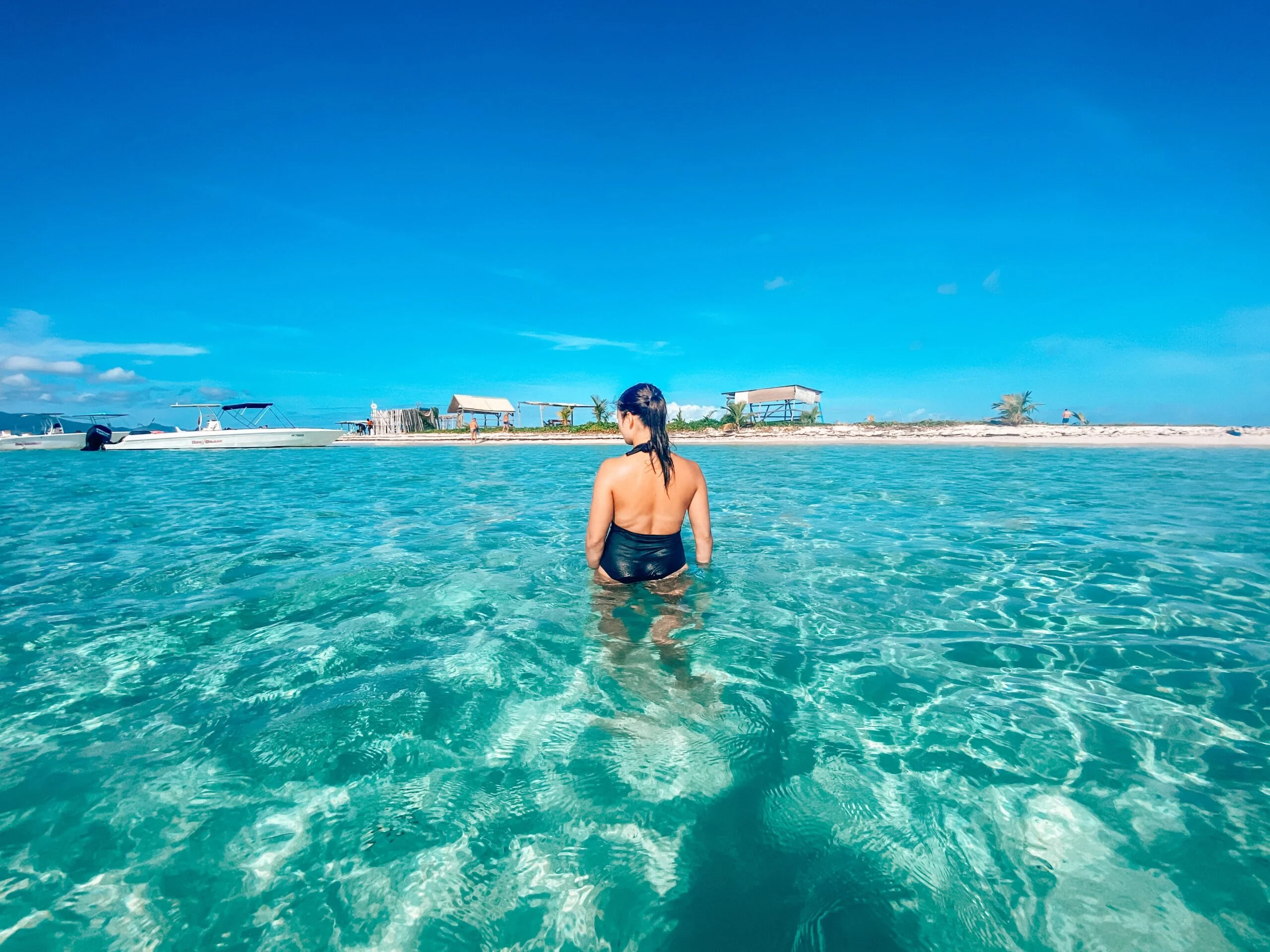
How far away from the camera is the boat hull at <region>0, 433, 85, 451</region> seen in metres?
47.3

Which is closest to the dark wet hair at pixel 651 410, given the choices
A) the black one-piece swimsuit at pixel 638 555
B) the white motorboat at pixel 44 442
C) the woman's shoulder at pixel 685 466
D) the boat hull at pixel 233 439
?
the woman's shoulder at pixel 685 466

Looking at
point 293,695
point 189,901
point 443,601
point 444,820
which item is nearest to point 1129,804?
point 444,820

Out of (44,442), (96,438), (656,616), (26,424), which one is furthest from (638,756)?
(26,424)

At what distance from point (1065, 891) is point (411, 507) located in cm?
1060

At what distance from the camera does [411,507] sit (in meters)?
10.6

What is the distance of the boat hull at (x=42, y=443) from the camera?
47.3 meters

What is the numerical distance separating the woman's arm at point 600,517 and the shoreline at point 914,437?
106 feet

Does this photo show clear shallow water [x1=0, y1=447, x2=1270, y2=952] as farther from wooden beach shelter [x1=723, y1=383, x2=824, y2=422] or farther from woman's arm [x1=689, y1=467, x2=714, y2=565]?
wooden beach shelter [x1=723, y1=383, x2=824, y2=422]

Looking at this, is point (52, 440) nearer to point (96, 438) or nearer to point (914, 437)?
point (96, 438)

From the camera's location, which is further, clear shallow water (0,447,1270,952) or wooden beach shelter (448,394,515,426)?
wooden beach shelter (448,394,515,426)

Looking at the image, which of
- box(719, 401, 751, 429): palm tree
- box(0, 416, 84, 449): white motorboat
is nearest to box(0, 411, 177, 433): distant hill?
box(0, 416, 84, 449): white motorboat

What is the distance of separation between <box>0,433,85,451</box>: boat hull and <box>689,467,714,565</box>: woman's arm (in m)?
63.4

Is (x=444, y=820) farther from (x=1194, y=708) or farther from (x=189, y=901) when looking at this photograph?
(x=1194, y=708)

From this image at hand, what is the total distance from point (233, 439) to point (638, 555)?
139ft
